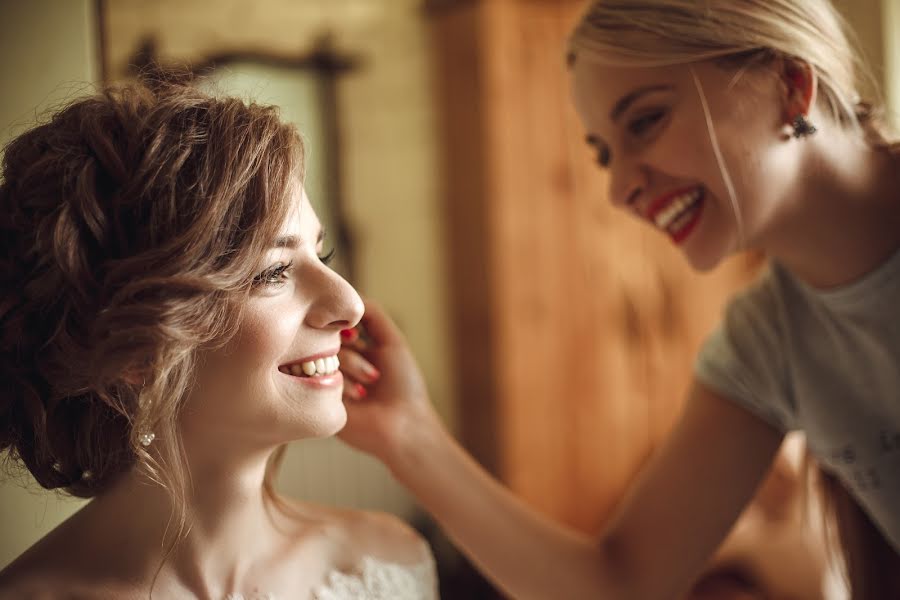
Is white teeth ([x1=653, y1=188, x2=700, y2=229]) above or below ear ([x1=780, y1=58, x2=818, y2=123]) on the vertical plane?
below

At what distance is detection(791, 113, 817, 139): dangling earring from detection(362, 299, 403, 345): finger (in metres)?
0.62

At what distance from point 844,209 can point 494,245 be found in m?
1.32

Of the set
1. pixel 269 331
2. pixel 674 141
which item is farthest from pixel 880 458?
pixel 269 331

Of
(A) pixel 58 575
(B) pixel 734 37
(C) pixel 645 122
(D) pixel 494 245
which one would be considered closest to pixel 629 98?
(C) pixel 645 122

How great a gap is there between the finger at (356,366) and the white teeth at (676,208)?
489 mm

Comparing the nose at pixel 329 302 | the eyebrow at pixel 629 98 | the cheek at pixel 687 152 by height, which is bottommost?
the nose at pixel 329 302

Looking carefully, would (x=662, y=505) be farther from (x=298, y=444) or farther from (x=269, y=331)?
(x=298, y=444)

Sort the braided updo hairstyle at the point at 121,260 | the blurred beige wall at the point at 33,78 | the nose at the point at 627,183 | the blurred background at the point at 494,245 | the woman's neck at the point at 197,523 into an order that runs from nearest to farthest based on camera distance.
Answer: the braided updo hairstyle at the point at 121,260 → the woman's neck at the point at 197,523 → the blurred beige wall at the point at 33,78 → the nose at the point at 627,183 → the blurred background at the point at 494,245

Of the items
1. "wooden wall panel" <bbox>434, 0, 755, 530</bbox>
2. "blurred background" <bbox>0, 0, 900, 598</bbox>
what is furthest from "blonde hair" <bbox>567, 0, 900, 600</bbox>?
"wooden wall panel" <bbox>434, 0, 755, 530</bbox>

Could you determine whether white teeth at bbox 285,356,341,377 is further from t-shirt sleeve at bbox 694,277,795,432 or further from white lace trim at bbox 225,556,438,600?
t-shirt sleeve at bbox 694,277,795,432

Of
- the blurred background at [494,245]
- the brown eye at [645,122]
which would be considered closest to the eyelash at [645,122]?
the brown eye at [645,122]

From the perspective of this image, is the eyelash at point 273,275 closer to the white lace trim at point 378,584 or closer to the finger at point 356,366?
the finger at point 356,366

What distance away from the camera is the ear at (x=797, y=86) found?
1.13 m

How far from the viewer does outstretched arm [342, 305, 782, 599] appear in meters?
1.16
